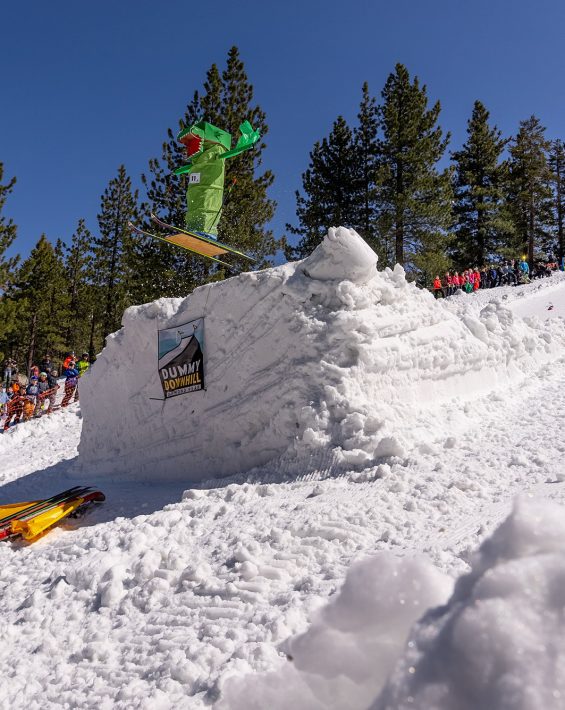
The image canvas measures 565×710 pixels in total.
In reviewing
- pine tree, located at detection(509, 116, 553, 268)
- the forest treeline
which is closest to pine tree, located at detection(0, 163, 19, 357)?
the forest treeline

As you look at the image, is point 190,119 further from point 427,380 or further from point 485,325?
point 427,380

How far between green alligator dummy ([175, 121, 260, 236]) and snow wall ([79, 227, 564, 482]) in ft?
10.9

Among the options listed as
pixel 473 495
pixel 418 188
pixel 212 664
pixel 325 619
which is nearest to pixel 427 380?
pixel 473 495

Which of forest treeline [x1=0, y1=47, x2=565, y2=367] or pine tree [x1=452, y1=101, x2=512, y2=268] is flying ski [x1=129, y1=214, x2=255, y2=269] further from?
pine tree [x1=452, y1=101, x2=512, y2=268]

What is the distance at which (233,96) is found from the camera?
19.2 metres

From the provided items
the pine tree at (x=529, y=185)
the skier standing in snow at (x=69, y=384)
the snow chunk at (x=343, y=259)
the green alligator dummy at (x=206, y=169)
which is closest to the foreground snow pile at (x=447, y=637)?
the snow chunk at (x=343, y=259)

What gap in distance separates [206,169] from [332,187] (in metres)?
16.6

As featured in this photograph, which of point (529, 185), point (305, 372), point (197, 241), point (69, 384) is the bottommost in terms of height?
point (305, 372)

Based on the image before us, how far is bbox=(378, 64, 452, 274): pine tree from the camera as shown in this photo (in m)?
23.4

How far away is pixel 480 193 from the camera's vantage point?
30953mm

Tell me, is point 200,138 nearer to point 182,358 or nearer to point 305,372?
point 182,358

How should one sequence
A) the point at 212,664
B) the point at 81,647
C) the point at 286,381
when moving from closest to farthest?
1. the point at 212,664
2. the point at 81,647
3. the point at 286,381

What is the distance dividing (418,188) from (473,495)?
22.7 metres

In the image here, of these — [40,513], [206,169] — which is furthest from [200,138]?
[40,513]
